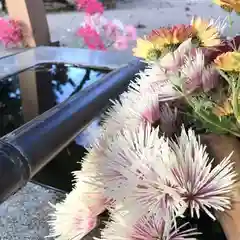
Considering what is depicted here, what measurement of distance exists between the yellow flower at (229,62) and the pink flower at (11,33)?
136 centimetres

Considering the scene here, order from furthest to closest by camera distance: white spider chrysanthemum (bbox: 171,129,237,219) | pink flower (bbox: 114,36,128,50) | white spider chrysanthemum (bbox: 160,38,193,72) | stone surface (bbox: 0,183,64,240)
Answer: pink flower (bbox: 114,36,128,50) < stone surface (bbox: 0,183,64,240) < white spider chrysanthemum (bbox: 160,38,193,72) < white spider chrysanthemum (bbox: 171,129,237,219)

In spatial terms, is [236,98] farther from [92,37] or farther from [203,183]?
[92,37]

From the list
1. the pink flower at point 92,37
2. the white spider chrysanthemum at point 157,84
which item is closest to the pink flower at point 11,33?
the pink flower at point 92,37

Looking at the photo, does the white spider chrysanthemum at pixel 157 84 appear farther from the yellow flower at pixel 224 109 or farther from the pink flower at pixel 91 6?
the pink flower at pixel 91 6

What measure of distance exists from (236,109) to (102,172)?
100 millimetres

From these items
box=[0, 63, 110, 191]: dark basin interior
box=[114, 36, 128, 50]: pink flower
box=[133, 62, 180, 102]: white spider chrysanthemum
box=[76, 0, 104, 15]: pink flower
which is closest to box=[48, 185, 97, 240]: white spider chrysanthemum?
box=[133, 62, 180, 102]: white spider chrysanthemum

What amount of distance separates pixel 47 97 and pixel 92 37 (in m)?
0.70

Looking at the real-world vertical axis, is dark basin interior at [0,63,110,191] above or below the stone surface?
below

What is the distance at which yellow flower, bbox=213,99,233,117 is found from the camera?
0.33m

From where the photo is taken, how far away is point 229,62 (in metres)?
0.33

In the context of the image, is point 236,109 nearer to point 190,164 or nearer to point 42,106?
point 190,164

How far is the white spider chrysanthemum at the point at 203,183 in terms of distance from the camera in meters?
0.29

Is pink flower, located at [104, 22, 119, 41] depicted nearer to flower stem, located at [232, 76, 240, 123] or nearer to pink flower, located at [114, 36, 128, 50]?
A: pink flower, located at [114, 36, 128, 50]

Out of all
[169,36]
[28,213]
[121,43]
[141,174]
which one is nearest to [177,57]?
[169,36]
